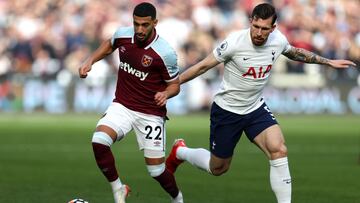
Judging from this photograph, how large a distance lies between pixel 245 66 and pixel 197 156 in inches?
68.5

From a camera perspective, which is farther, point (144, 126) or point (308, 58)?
point (308, 58)

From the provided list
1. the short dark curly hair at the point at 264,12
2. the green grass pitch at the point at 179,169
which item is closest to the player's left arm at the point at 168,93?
the short dark curly hair at the point at 264,12

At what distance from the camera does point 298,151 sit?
19859mm

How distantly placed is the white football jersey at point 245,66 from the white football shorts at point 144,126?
A: 2.65 ft

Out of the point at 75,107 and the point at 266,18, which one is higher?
the point at 266,18

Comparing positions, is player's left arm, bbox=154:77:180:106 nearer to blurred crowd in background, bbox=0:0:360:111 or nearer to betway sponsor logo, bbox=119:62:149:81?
betway sponsor logo, bbox=119:62:149:81

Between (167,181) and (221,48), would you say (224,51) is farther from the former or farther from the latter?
(167,181)

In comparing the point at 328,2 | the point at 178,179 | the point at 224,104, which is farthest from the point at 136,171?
the point at 328,2

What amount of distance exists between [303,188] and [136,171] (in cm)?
335

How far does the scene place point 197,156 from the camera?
11.8 metres

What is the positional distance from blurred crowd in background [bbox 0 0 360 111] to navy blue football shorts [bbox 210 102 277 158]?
17.9 m

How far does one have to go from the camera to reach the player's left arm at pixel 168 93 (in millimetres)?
10172

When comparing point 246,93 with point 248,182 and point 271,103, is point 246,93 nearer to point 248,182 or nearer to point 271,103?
point 248,182

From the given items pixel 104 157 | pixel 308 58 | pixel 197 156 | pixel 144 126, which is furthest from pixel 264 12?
pixel 197 156
